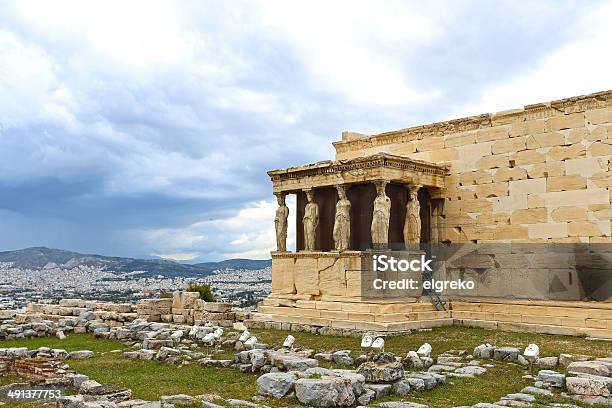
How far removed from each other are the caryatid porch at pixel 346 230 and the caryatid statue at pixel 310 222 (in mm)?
28

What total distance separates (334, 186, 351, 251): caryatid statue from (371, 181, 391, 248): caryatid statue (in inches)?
31.4

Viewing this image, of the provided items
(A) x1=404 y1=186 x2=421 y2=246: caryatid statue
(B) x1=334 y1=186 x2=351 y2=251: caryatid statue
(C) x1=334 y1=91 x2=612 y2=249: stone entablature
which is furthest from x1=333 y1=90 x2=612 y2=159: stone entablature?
(B) x1=334 y1=186 x2=351 y2=251: caryatid statue

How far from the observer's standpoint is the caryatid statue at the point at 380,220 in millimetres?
17062

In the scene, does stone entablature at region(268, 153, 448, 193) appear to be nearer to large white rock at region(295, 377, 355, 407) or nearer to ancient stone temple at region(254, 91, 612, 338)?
ancient stone temple at region(254, 91, 612, 338)

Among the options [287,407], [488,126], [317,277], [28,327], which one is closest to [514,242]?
[488,126]

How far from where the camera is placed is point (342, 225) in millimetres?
17688

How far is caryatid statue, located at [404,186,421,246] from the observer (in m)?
18.0

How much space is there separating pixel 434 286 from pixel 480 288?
1275 mm

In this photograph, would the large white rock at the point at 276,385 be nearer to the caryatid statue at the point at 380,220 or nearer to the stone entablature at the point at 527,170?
the caryatid statue at the point at 380,220

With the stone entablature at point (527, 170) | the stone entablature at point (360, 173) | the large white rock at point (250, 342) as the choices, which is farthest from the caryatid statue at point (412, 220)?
the large white rock at point (250, 342)

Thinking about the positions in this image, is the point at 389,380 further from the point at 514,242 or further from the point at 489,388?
the point at 514,242

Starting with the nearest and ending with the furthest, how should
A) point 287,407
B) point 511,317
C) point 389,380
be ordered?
point 287,407
point 389,380
point 511,317

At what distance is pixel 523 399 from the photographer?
8664mm

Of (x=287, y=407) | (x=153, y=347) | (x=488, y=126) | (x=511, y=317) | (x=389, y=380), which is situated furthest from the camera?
(x=488, y=126)
